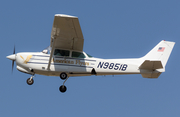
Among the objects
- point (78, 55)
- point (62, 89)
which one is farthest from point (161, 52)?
point (62, 89)

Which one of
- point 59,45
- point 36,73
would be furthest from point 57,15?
point 36,73

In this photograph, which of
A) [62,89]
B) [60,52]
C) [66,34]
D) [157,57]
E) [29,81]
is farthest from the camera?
[157,57]

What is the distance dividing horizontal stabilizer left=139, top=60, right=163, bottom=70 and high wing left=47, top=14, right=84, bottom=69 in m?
3.37

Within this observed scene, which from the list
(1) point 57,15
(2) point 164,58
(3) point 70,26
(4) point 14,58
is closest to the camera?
(1) point 57,15

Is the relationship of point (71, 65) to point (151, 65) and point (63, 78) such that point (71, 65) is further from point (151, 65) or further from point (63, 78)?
point (151, 65)

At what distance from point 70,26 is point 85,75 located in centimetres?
312

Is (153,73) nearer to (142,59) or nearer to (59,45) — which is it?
(142,59)

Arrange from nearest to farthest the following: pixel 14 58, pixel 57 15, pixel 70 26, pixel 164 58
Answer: pixel 57 15, pixel 70 26, pixel 14 58, pixel 164 58

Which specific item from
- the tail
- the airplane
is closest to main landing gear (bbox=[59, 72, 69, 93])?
the airplane

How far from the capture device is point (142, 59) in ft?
53.5

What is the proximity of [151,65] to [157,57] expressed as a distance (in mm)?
1278

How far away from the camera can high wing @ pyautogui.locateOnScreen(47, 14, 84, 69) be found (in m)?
13.2

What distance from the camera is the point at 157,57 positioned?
53.8 feet

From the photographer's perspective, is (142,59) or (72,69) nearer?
(72,69)
